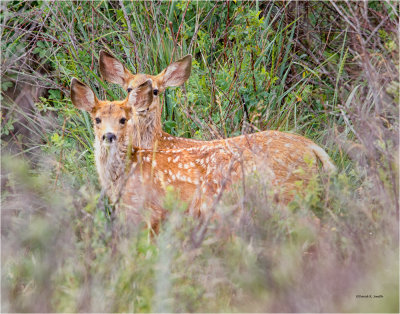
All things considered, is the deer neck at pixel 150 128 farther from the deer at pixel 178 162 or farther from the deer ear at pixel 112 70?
the deer at pixel 178 162

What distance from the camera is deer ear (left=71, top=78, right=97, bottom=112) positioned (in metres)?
5.67

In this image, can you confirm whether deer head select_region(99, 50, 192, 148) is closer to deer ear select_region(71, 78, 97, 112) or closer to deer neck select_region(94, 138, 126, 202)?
deer ear select_region(71, 78, 97, 112)

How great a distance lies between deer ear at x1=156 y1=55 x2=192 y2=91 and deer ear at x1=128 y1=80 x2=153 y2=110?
68 centimetres

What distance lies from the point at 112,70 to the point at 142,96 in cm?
91

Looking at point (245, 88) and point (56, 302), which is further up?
point (56, 302)

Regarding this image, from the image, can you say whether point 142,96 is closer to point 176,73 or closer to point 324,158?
point 176,73

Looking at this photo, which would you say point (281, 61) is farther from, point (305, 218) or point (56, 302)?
point (56, 302)

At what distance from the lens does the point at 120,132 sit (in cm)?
553

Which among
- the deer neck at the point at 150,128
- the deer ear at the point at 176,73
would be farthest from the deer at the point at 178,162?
the deer ear at the point at 176,73

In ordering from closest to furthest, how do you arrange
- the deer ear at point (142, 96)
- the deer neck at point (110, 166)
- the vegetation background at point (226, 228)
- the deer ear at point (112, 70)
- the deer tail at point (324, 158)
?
the vegetation background at point (226, 228) < the deer tail at point (324, 158) < the deer neck at point (110, 166) < the deer ear at point (142, 96) < the deer ear at point (112, 70)

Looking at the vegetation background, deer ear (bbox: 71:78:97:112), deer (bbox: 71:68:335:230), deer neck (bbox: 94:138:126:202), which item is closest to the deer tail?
deer (bbox: 71:68:335:230)

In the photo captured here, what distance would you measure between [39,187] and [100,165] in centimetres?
59

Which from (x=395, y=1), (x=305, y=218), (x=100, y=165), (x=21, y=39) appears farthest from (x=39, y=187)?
(x=395, y=1)

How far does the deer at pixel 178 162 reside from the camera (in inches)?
198
